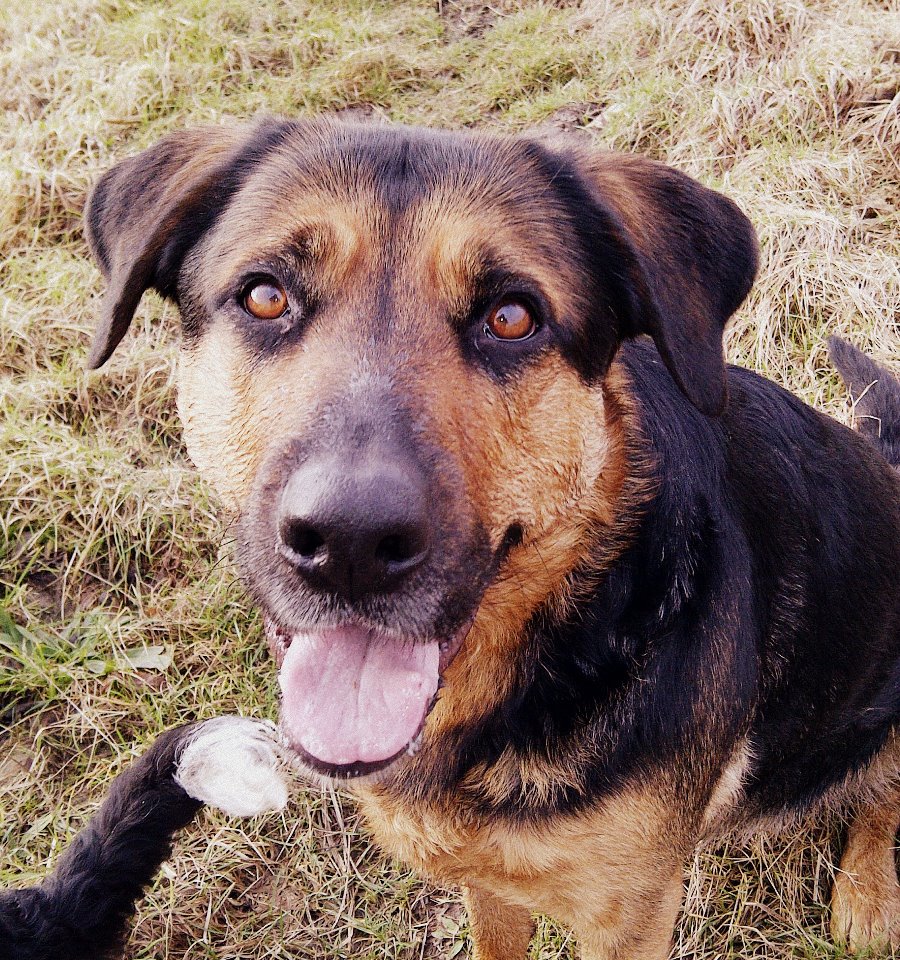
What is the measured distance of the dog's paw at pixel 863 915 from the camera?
3098mm

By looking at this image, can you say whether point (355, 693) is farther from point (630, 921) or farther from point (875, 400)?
point (875, 400)

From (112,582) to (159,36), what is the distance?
152 inches

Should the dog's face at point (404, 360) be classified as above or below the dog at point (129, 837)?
above

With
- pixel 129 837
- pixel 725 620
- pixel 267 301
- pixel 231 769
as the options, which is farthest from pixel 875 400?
pixel 129 837

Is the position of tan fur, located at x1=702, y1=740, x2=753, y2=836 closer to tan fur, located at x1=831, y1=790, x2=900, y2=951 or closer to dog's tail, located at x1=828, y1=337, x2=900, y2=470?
tan fur, located at x1=831, y1=790, x2=900, y2=951

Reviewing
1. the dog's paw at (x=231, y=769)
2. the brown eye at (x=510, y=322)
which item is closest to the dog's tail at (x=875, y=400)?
the brown eye at (x=510, y=322)

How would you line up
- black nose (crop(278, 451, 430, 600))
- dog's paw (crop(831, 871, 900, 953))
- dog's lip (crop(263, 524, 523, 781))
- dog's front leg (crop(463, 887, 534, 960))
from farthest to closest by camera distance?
dog's paw (crop(831, 871, 900, 953)) → dog's front leg (crop(463, 887, 534, 960)) → dog's lip (crop(263, 524, 523, 781)) → black nose (crop(278, 451, 430, 600))

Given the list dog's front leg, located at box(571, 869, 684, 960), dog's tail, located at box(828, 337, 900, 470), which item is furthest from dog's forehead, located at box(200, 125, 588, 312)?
dog's tail, located at box(828, 337, 900, 470)

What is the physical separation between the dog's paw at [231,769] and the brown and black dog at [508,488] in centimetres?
38

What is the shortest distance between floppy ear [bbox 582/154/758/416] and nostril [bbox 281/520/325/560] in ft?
3.17

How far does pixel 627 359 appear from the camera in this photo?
8.23 ft

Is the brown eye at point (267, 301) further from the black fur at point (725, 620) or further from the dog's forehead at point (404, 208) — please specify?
the black fur at point (725, 620)

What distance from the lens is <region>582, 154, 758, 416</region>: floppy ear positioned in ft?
6.95

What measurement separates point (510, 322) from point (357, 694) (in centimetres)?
91
